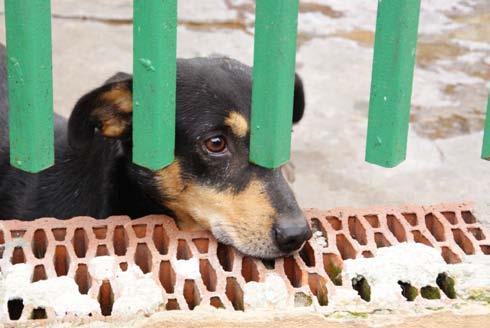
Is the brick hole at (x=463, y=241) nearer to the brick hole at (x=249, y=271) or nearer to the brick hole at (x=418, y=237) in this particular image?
the brick hole at (x=418, y=237)

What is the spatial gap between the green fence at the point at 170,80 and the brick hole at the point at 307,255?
1.04ft

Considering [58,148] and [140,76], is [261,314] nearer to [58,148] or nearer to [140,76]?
[140,76]

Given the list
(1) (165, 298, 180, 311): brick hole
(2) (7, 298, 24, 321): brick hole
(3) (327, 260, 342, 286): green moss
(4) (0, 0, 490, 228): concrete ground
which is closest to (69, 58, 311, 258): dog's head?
(3) (327, 260, 342, 286): green moss

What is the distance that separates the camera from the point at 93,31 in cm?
637

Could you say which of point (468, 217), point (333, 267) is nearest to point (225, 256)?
point (333, 267)

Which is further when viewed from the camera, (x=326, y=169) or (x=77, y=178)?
(x=326, y=169)

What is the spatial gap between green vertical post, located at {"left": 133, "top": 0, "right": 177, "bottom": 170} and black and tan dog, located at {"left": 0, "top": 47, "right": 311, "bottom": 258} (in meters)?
0.47

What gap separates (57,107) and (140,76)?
9.57ft

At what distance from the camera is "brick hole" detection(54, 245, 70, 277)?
2473 mm

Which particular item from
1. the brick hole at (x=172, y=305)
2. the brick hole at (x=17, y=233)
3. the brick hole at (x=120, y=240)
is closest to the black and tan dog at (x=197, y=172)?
the brick hole at (x=120, y=240)

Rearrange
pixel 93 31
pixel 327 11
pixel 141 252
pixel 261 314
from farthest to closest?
1. pixel 327 11
2. pixel 93 31
3. pixel 141 252
4. pixel 261 314

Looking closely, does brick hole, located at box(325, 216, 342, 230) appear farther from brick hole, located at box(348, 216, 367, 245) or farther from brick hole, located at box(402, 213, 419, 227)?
brick hole, located at box(402, 213, 419, 227)

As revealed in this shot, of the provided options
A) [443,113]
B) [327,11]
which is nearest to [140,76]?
[443,113]

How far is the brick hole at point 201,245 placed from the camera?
8.54 feet
